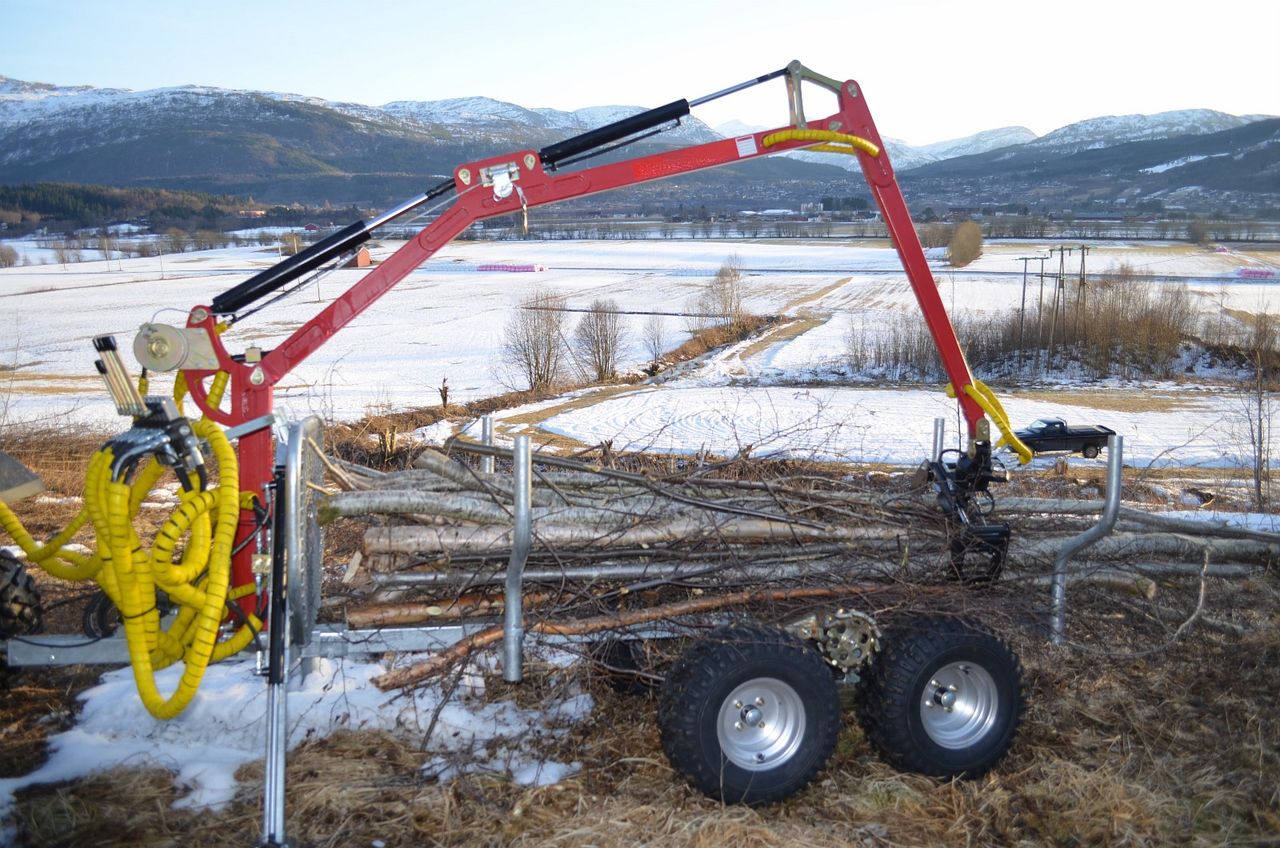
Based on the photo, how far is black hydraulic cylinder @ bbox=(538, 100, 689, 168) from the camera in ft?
20.1

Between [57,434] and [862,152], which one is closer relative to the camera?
[862,152]

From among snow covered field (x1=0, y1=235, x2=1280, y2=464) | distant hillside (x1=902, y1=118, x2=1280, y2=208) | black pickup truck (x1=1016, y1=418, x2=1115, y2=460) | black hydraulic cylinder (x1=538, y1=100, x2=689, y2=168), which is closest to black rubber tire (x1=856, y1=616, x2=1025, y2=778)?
black pickup truck (x1=1016, y1=418, x2=1115, y2=460)

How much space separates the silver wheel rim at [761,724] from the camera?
4.60m

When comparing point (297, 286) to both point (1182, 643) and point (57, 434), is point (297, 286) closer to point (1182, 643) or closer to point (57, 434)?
point (1182, 643)

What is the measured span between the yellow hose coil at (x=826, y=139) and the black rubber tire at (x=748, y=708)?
10.7 ft

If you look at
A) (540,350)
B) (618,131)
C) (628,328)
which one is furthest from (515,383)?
(618,131)

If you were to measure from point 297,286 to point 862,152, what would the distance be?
3.94 metres

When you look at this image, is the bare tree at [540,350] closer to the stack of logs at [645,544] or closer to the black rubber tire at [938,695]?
the stack of logs at [645,544]

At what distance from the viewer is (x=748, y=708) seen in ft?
15.2

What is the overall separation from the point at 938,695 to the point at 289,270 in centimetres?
462

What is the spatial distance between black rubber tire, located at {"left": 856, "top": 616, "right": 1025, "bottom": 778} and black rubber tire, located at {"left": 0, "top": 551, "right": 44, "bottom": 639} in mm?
4757

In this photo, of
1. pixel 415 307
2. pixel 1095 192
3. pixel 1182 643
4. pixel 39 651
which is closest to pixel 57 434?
pixel 39 651

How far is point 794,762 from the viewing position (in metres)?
4.58

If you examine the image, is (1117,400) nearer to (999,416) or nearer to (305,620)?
(999,416)
